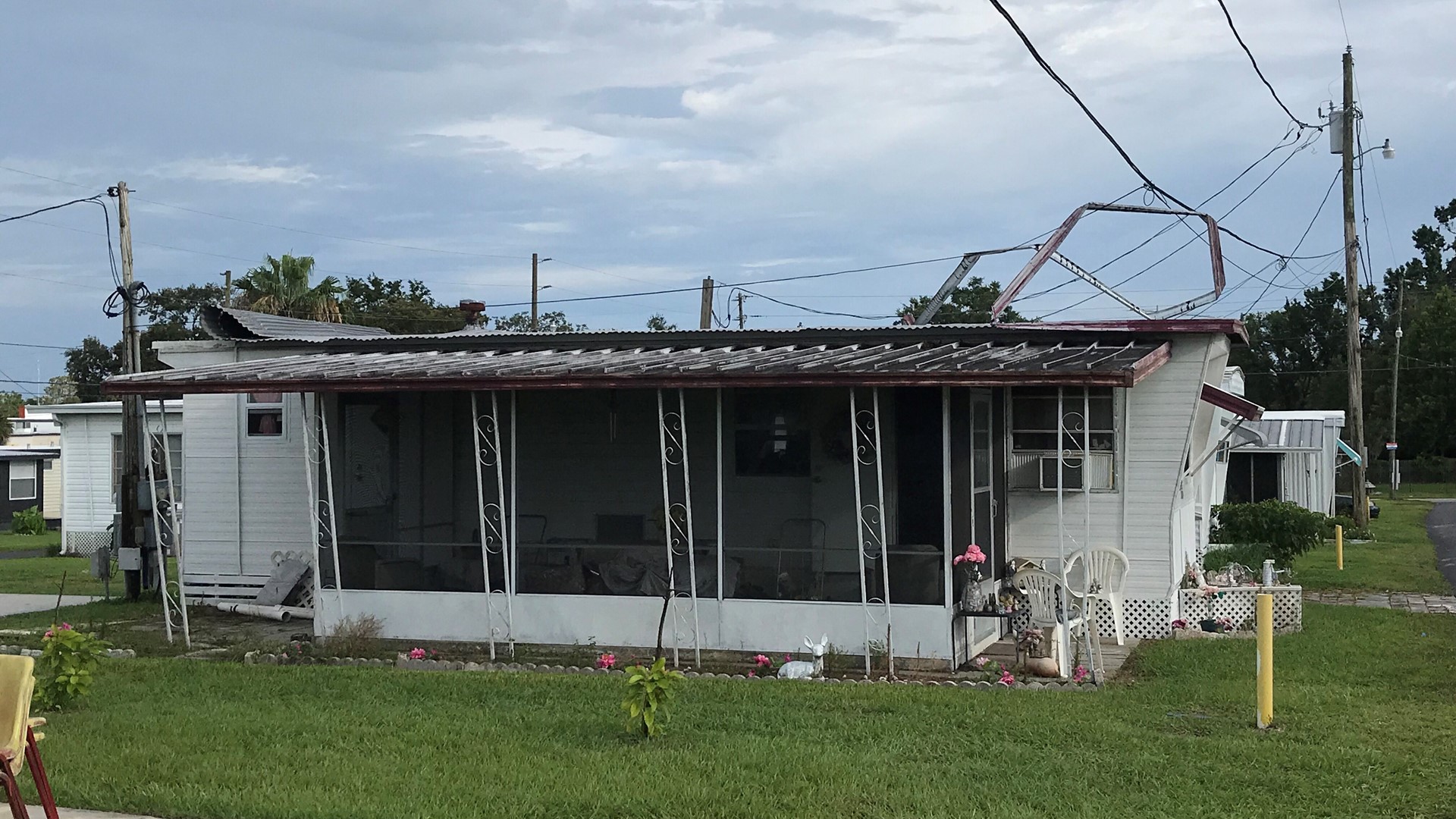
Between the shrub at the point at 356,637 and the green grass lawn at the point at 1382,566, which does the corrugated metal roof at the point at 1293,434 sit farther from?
the shrub at the point at 356,637

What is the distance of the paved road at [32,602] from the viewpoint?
15.5 m

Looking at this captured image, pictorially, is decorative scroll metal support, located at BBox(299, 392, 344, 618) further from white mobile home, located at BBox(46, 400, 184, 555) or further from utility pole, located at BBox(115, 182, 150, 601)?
white mobile home, located at BBox(46, 400, 184, 555)

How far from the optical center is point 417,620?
12.0 m

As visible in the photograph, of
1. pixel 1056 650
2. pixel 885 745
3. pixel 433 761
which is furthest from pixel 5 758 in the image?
pixel 1056 650

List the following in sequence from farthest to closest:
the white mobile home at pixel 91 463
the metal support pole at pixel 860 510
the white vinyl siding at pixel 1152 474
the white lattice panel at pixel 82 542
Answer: the white lattice panel at pixel 82 542 → the white mobile home at pixel 91 463 → the white vinyl siding at pixel 1152 474 → the metal support pole at pixel 860 510

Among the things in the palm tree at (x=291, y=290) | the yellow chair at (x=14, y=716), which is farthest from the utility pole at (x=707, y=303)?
the yellow chair at (x=14, y=716)

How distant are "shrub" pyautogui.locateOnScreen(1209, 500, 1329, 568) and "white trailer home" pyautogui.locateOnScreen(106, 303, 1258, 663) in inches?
142

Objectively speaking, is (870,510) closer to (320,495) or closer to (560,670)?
(560,670)

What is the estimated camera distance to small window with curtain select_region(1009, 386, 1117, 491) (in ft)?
40.0

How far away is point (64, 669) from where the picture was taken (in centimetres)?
902

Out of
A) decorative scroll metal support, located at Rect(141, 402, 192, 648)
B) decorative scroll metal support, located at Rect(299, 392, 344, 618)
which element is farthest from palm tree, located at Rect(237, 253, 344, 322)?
decorative scroll metal support, located at Rect(299, 392, 344, 618)

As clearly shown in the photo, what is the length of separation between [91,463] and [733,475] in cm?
1850

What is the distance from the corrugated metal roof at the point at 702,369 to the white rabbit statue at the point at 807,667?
85.0 inches

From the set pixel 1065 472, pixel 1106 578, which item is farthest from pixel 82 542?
pixel 1106 578
